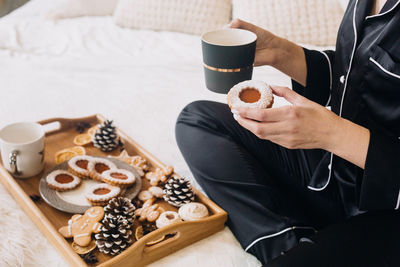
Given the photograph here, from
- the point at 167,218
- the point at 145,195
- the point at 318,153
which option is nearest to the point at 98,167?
the point at 145,195

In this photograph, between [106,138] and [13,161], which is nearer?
[13,161]

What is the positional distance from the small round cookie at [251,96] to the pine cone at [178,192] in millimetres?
312

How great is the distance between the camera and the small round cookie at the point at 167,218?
3.44 ft

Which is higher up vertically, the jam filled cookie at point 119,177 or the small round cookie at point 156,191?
the jam filled cookie at point 119,177

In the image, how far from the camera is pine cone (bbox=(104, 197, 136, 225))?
1012mm

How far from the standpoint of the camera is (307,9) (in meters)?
1.91

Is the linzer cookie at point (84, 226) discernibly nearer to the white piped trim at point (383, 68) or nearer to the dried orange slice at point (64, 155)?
the dried orange slice at point (64, 155)

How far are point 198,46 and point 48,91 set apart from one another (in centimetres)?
69

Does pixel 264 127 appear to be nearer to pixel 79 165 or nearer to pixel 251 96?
pixel 251 96

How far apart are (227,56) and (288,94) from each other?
175 millimetres

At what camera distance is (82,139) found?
4.50 ft

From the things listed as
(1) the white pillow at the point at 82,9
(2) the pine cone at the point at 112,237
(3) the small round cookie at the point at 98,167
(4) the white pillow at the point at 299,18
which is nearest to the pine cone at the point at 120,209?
(2) the pine cone at the point at 112,237

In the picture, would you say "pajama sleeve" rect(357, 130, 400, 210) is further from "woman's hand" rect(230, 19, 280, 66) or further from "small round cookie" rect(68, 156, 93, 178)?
"small round cookie" rect(68, 156, 93, 178)

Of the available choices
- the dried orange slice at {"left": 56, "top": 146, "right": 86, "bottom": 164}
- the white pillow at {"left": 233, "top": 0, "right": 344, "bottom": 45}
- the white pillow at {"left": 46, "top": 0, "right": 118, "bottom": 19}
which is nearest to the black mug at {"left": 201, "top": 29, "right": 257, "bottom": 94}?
the dried orange slice at {"left": 56, "top": 146, "right": 86, "bottom": 164}
